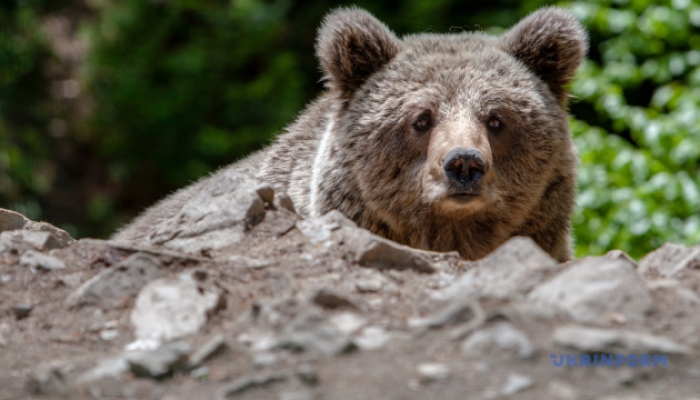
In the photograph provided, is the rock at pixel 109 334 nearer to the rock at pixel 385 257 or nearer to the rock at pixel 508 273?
the rock at pixel 385 257

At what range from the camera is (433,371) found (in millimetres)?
2117

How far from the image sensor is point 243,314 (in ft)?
8.18

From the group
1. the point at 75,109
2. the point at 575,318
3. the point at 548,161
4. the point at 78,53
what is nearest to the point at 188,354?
the point at 575,318

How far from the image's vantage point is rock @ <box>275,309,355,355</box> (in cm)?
224

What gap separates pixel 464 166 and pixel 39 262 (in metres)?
1.91

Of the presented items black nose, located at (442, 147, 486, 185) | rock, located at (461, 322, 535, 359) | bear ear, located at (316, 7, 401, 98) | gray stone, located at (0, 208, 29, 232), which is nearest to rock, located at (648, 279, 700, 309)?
rock, located at (461, 322, 535, 359)

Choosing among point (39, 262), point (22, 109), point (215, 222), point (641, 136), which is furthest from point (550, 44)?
point (22, 109)

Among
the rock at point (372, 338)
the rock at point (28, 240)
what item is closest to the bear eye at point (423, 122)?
the rock at point (28, 240)

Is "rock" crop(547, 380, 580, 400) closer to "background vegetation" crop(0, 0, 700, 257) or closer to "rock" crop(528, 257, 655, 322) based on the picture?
"rock" crop(528, 257, 655, 322)

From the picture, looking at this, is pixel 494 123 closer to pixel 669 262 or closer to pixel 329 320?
pixel 669 262

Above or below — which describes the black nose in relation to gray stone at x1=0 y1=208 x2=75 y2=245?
above

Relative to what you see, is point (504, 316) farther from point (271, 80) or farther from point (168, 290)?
point (271, 80)

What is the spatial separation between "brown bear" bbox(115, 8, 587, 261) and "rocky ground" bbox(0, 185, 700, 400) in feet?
4.01

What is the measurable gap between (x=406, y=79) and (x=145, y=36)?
6105 millimetres
